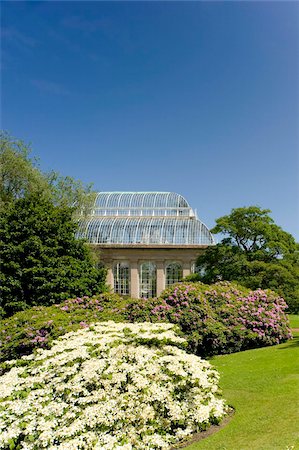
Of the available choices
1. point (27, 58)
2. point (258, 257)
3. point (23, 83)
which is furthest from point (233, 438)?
point (258, 257)

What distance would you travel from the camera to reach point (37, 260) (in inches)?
562

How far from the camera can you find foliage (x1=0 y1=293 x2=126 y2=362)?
9.19m

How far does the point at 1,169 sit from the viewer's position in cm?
2388

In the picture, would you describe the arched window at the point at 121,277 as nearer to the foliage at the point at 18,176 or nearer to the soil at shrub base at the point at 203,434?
the foliage at the point at 18,176

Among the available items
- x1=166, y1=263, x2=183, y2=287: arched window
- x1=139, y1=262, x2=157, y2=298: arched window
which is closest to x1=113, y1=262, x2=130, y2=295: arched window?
x1=139, y1=262, x2=157, y2=298: arched window

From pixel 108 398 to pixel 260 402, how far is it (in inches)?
106

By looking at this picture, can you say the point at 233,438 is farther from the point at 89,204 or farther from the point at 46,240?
the point at 89,204

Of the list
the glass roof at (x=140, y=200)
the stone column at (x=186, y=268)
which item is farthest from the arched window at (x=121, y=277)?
the glass roof at (x=140, y=200)

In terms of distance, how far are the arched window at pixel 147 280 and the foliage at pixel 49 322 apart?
64.7ft

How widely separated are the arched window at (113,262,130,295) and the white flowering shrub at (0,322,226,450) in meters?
24.9

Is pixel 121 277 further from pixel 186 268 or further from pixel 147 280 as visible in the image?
pixel 186 268

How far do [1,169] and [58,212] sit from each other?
32.0ft

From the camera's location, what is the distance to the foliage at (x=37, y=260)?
14164mm

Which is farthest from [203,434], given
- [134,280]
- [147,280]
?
[147,280]
